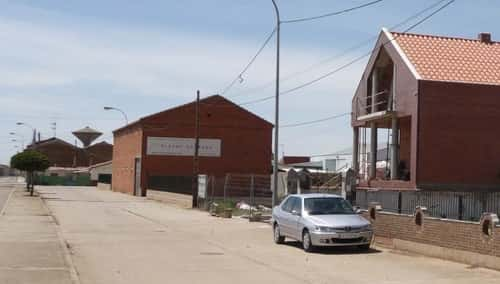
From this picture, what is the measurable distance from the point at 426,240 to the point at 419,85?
17988 millimetres

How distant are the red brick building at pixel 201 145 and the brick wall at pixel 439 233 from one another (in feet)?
159

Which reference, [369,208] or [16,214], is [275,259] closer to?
[369,208]

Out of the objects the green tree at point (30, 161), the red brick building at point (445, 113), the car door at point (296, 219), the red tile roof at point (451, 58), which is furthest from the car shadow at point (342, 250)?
the green tree at point (30, 161)

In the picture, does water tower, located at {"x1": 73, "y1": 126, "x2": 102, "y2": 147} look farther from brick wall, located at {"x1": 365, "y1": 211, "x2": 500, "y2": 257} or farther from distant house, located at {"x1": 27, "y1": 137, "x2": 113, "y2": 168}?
brick wall, located at {"x1": 365, "y1": 211, "x2": 500, "y2": 257}

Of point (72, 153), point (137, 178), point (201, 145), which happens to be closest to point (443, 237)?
point (201, 145)

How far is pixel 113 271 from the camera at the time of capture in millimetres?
14562

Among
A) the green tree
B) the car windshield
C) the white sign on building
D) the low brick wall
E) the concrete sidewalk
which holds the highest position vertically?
the white sign on building

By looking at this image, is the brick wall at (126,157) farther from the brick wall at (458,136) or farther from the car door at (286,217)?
the car door at (286,217)

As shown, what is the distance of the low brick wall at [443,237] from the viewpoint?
14844 millimetres

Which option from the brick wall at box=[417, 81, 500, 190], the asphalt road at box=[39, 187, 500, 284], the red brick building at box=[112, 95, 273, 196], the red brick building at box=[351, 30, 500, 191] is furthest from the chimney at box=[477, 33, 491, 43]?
the red brick building at box=[112, 95, 273, 196]

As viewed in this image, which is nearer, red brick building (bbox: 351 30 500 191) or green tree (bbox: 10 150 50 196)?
red brick building (bbox: 351 30 500 191)

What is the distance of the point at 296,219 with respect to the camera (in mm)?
19828

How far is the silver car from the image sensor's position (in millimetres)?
18312

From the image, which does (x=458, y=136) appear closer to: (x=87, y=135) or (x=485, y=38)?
(x=485, y=38)
